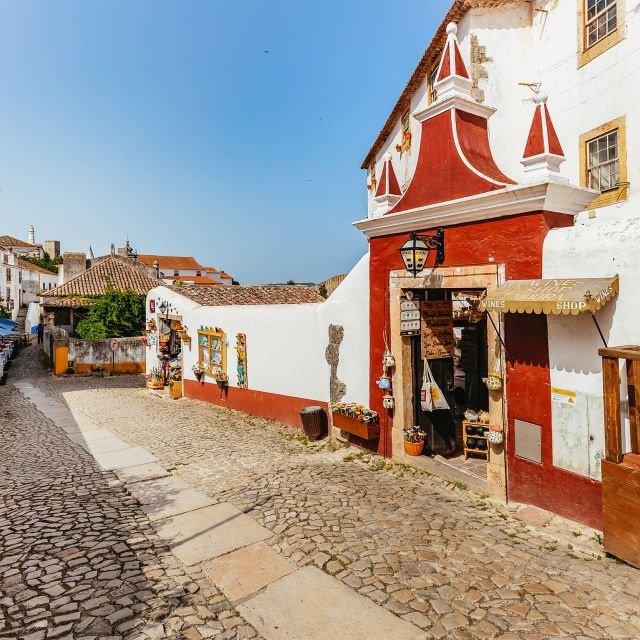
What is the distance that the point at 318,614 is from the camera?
12.8 feet

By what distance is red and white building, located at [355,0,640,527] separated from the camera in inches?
207

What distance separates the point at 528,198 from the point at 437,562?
472 cm

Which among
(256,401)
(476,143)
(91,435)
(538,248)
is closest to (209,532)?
(538,248)

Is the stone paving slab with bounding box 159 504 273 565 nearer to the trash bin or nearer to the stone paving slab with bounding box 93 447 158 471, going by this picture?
the stone paving slab with bounding box 93 447 158 471

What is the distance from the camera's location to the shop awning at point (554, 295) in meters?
4.73

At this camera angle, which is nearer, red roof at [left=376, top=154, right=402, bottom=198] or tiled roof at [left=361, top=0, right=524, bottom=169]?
red roof at [left=376, top=154, right=402, bottom=198]

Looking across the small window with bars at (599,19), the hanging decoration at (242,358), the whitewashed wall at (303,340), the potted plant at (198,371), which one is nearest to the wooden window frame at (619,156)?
the small window with bars at (599,19)

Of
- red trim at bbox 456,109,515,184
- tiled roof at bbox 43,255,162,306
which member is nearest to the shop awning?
red trim at bbox 456,109,515,184

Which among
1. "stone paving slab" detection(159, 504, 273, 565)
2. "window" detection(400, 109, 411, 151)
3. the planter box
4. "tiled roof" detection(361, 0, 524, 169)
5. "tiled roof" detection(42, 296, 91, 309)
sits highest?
"tiled roof" detection(361, 0, 524, 169)

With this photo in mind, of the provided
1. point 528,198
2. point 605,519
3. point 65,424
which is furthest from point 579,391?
point 65,424

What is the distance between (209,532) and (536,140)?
6995 millimetres

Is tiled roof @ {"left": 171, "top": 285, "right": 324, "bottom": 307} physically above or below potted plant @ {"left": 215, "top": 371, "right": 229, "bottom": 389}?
above

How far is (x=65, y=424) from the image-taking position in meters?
11.5

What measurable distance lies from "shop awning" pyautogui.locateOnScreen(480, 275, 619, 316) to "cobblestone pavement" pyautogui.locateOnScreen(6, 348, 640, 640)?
2795 mm
